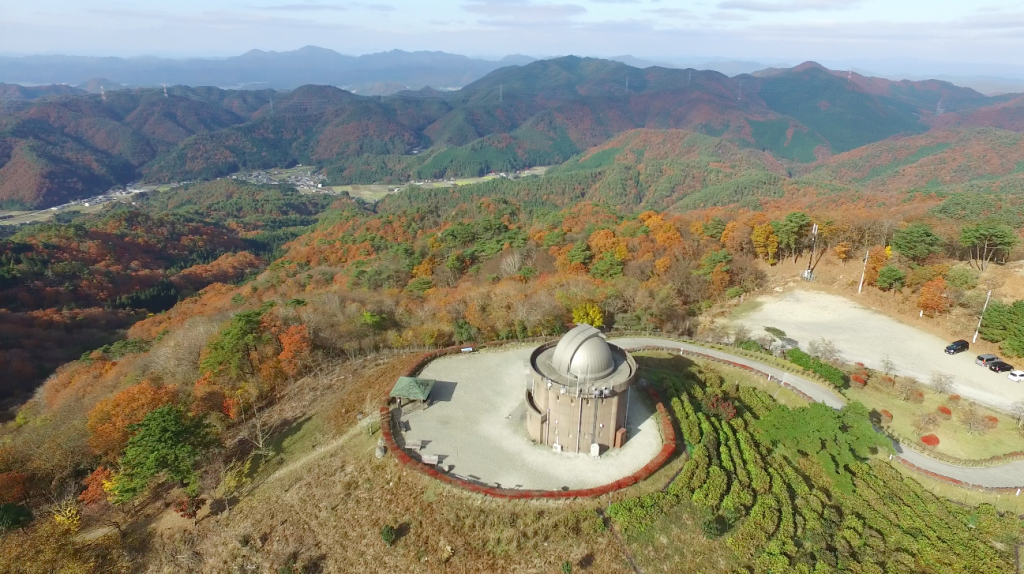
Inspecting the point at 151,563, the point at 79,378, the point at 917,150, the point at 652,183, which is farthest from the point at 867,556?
the point at 917,150

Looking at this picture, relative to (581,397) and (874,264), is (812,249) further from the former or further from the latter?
(581,397)

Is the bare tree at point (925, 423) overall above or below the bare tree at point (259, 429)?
above

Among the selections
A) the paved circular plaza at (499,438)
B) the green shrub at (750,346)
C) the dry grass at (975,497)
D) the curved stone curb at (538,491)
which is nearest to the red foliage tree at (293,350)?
the paved circular plaza at (499,438)

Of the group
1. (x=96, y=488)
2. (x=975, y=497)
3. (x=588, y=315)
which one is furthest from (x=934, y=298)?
(x=96, y=488)

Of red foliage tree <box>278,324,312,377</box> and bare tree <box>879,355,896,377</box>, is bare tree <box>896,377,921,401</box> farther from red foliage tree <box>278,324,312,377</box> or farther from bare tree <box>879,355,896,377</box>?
red foliage tree <box>278,324,312,377</box>

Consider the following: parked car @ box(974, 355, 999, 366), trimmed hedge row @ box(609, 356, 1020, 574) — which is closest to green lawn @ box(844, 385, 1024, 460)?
trimmed hedge row @ box(609, 356, 1020, 574)

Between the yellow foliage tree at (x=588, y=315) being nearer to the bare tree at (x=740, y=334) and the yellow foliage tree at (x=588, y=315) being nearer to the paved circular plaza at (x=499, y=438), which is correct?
the paved circular plaza at (x=499, y=438)
